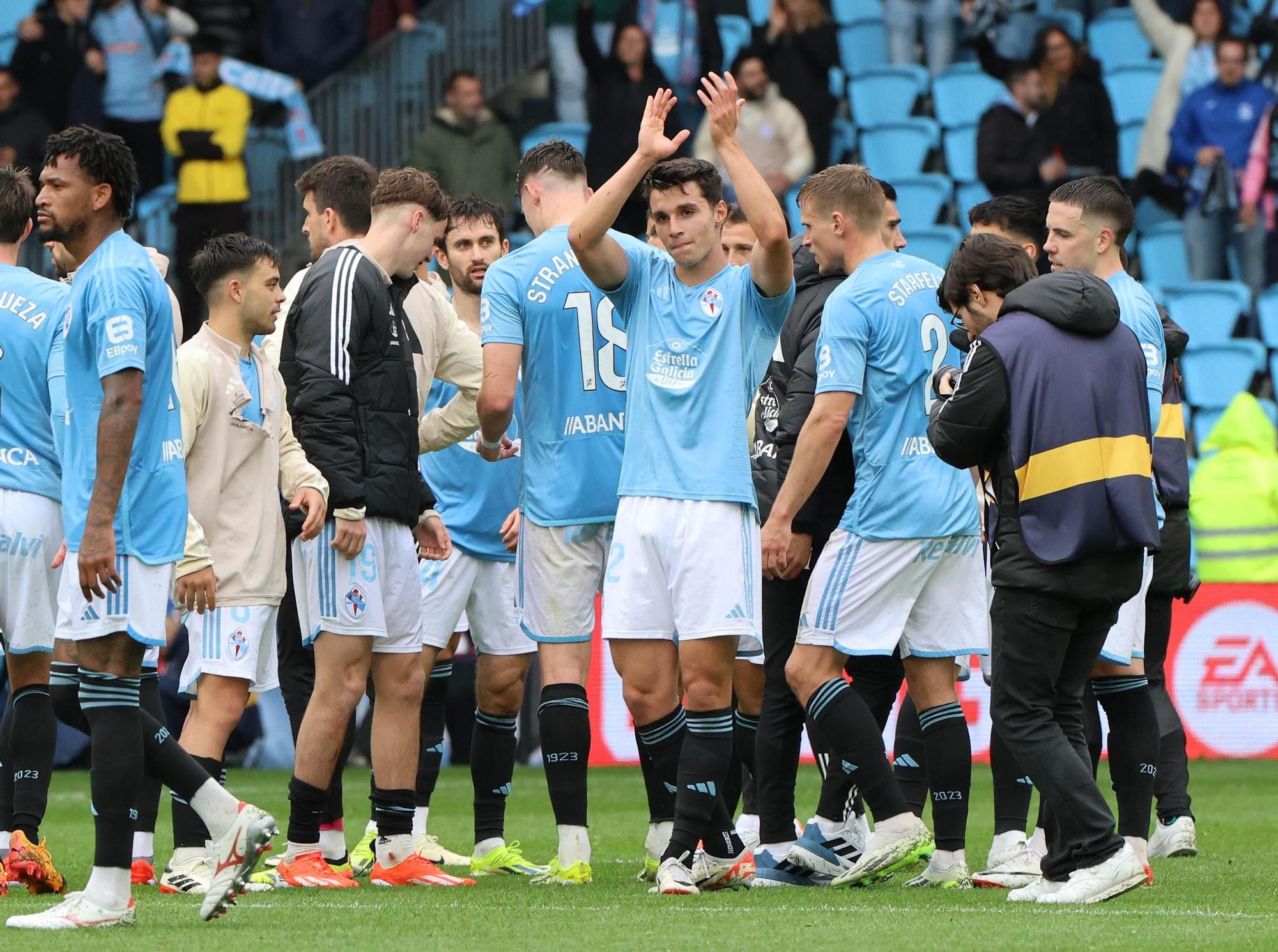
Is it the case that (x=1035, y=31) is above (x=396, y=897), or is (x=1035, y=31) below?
above

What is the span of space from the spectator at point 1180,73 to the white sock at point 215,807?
12.8 metres

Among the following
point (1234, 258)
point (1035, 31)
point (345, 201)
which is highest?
point (1035, 31)

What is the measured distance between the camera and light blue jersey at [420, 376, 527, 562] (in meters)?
7.95

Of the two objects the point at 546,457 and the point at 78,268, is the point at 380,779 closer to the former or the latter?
the point at 546,457

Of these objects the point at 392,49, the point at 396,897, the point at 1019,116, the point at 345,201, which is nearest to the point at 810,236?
the point at 345,201

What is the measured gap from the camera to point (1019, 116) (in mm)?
16156

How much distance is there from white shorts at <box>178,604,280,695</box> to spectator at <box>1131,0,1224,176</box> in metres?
11.7

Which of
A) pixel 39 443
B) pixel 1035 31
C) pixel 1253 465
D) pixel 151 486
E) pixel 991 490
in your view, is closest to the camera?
pixel 151 486

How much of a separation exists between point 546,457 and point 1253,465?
8.11 metres

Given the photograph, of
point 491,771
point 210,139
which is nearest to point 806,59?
point 210,139

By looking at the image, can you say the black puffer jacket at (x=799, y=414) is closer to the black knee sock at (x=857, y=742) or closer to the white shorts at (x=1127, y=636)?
the black knee sock at (x=857, y=742)

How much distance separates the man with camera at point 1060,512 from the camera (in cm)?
596

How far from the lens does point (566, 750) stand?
6.82m

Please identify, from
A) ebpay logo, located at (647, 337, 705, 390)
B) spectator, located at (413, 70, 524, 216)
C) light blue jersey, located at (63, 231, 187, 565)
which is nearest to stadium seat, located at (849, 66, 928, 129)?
spectator, located at (413, 70, 524, 216)
